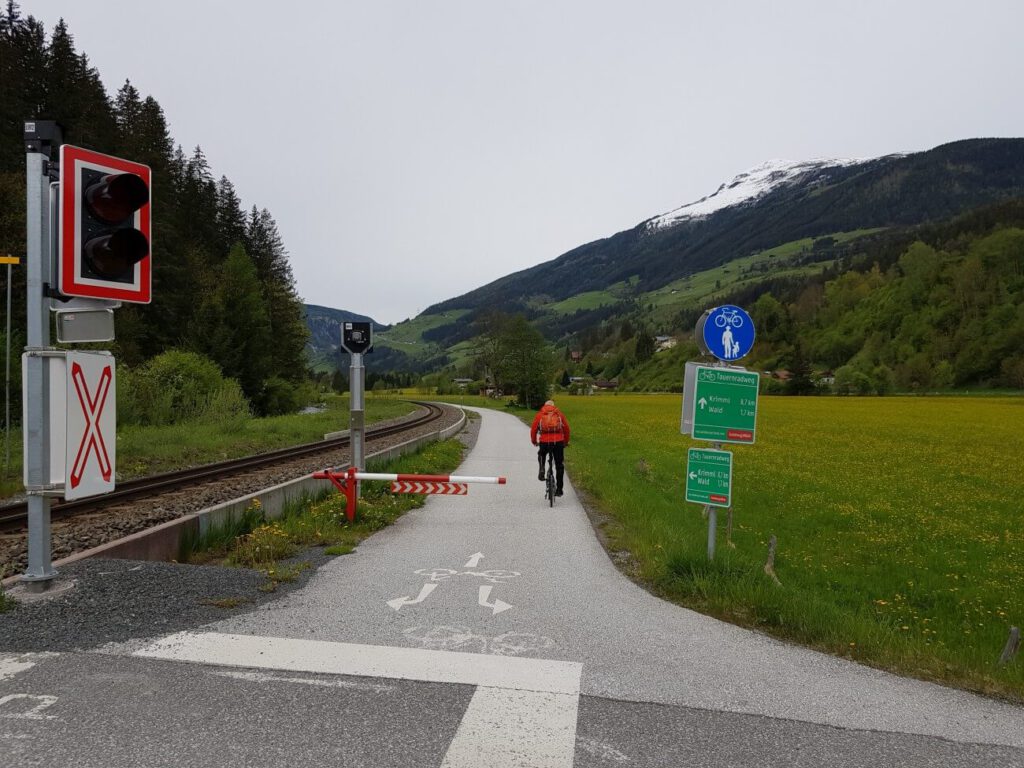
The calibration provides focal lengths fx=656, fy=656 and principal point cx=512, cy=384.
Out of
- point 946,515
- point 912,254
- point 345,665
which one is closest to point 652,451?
point 946,515

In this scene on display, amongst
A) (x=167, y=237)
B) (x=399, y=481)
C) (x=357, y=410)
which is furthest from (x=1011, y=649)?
(x=167, y=237)

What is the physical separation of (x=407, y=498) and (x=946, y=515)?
10.9 metres

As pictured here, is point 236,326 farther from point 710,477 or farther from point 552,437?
point 710,477

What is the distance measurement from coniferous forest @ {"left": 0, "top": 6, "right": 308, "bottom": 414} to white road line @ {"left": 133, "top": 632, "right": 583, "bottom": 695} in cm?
1884

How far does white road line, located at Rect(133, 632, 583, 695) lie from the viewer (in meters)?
3.88

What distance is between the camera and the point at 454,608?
212 inches

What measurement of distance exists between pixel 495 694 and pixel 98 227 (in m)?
4.25

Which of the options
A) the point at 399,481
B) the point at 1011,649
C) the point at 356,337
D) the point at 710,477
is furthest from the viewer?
the point at 356,337

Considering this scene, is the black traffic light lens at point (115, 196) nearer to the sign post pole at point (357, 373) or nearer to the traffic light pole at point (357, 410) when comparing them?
the sign post pole at point (357, 373)

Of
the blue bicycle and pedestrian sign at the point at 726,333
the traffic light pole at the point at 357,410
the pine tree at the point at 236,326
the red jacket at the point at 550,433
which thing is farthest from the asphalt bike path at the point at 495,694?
the pine tree at the point at 236,326

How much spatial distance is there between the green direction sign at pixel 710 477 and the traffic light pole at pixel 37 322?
222 inches

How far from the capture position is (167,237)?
37.6m

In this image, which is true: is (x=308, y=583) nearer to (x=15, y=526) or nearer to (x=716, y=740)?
(x=716, y=740)

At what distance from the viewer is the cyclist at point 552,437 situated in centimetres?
1174
